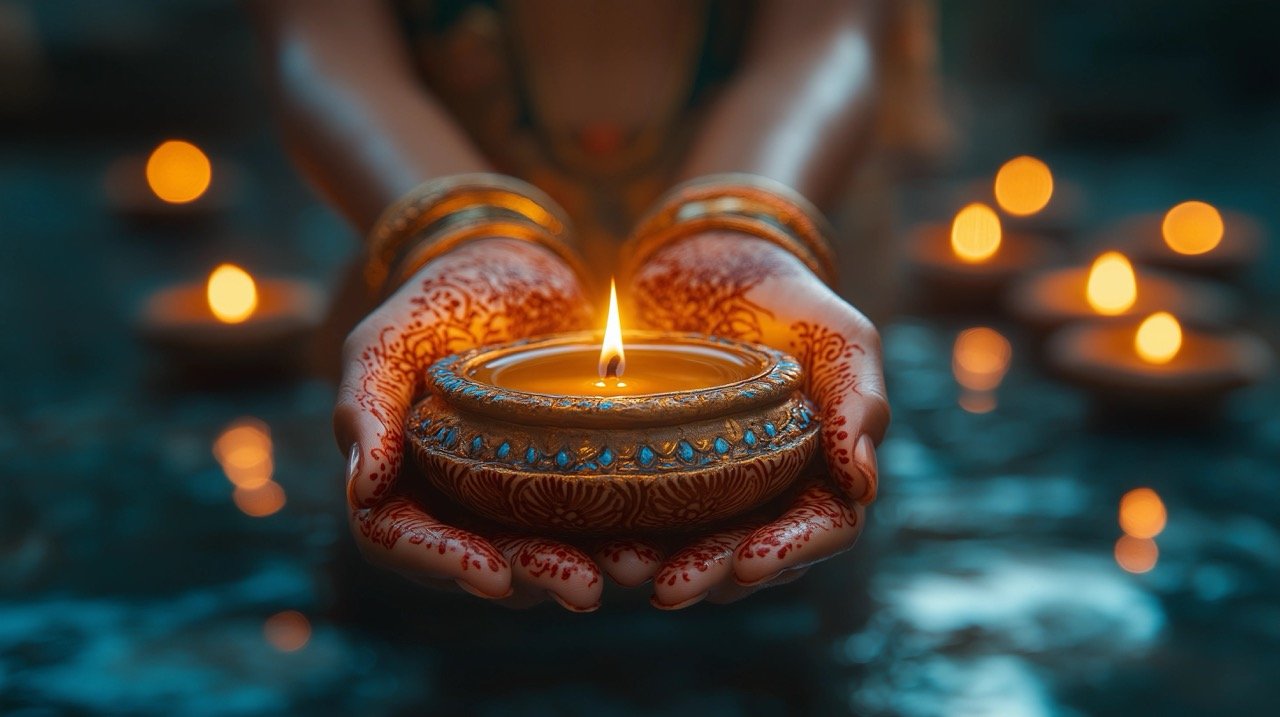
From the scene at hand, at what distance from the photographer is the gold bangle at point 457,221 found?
1627 mm

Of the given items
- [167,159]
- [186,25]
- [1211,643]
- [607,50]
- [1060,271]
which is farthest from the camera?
[186,25]

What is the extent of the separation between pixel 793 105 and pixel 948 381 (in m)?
1.09

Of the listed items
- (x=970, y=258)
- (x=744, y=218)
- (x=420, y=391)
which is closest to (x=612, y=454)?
(x=420, y=391)

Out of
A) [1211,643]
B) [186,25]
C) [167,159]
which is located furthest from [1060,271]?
[186,25]

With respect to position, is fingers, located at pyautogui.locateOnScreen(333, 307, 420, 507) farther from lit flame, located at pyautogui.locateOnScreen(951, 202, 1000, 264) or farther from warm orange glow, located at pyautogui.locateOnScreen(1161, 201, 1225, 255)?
warm orange glow, located at pyautogui.locateOnScreen(1161, 201, 1225, 255)

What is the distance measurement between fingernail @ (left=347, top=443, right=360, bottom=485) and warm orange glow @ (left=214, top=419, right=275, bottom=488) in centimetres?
116

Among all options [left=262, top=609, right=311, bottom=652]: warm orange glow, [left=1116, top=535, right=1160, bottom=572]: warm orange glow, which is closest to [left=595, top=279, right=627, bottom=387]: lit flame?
[left=262, top=609, right=311, bottom=652]: warm orange glow

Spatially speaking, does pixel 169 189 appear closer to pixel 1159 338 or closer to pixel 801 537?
pixel 1159 338

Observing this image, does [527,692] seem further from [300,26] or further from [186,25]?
[186,25]

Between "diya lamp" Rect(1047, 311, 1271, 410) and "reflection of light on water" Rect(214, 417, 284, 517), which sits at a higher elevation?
"diya lamp" Rect(1047, 311, 1271, 410)

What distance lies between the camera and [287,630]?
1.75 meters

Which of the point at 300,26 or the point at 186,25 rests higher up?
the point at 186,25

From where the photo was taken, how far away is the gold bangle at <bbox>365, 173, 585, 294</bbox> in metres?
1.63

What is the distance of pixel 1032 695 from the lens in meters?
1.59
